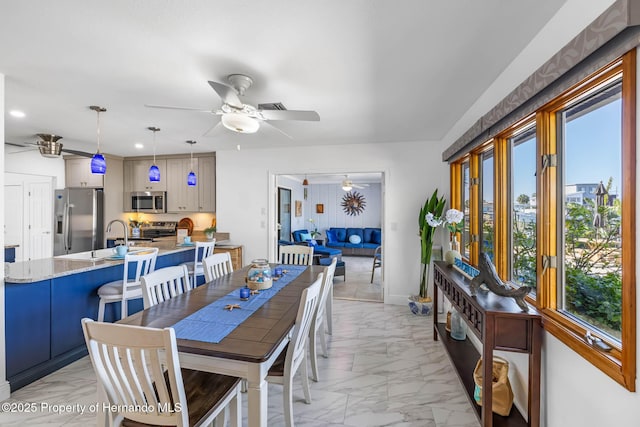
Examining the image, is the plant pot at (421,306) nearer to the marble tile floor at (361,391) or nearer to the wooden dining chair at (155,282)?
the marble tile floor at (361,391)

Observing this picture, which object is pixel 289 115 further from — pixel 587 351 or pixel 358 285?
pixel 358 285

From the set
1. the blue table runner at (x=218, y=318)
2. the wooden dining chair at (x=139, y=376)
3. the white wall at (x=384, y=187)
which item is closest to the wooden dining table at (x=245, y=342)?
the blue table runner at (x=218, y=318)

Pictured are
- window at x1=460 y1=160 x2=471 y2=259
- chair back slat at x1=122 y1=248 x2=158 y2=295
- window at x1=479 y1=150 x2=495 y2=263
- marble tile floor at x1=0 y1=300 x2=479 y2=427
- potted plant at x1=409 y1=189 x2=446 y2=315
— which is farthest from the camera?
potted plant at x1=409 y1=189 x2=446 y2=315

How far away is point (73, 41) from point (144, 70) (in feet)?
1.36

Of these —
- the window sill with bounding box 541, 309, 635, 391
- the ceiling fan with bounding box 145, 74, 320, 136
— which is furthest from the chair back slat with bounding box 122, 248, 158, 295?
the window sill with bounding box 541, 309, 635, 391

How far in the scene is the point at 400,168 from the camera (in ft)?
14.4

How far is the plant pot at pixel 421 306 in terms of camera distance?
12.8 ft

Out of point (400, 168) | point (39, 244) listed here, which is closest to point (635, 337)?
point (400, 168)

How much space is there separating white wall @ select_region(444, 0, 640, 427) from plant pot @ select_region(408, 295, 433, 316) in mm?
1979

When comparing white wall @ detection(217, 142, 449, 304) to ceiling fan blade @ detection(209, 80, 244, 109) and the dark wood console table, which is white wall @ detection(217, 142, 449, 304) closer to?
the dark wood console table

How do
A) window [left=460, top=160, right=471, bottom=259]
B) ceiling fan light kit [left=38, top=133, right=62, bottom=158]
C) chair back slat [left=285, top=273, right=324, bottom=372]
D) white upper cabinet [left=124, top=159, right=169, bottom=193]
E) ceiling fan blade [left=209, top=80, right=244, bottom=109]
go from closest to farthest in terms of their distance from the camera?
chair back slat [left=285, top=273, right=324, bottom=372] → ceiling fan blade [left=209, top=80, right=244, bottom=109] → window [left=460, top=160, right=471, bottom=259] → ceiling fan light kit [left=38, top=133, right=62, bottom=158] → white upper cabinet [left=124, top=159, right=169, bottom=193]

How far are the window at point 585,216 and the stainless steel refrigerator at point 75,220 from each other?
6237 mm

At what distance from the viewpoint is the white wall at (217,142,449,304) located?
4332 mm

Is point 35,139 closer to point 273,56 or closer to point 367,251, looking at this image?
point 273,56
